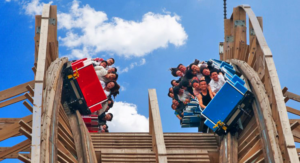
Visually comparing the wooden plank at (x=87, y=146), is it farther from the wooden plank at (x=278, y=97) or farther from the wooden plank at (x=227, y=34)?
the wooden plank at (x=227, y=34)

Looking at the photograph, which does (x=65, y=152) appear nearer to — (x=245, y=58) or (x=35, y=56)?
(x=35, y=56)

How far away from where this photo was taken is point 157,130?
17453 millimetres

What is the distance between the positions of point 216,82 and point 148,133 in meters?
2.44

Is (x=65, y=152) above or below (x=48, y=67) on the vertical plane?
below

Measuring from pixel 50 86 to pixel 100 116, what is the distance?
15.2 feet

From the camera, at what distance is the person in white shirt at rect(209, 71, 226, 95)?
19625 mm

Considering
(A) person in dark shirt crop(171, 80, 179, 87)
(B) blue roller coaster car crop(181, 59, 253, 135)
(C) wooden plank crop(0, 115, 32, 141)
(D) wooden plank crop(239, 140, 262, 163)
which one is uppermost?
(A) person in dark shirt crop(171, 80, 179, 87)

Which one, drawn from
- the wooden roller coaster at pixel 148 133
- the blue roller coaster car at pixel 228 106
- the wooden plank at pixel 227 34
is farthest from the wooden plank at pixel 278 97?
the wooden plank at pixel 227 34

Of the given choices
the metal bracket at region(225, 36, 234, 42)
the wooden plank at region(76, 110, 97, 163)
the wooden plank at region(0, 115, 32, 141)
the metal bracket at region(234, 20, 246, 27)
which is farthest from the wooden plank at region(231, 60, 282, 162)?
the wooden plank at region(0, 115, 32, 141)

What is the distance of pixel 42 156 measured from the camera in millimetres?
14562

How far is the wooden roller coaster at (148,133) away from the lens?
15.6 m

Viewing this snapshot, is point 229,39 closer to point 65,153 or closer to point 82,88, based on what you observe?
point 82,88

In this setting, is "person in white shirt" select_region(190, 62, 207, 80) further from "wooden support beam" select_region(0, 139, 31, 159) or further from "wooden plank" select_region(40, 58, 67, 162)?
"wooden support beam" select_region(0, 139, 31, 159)

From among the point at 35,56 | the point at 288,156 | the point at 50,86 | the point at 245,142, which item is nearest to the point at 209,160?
the point at 245,142
